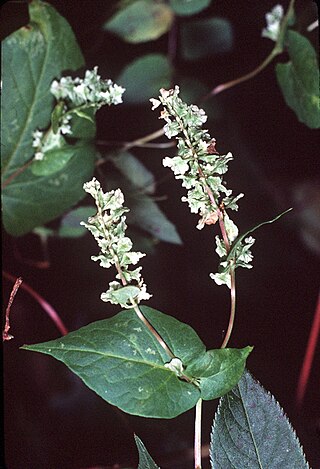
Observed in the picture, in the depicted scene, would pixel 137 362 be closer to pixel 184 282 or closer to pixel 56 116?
pixel 56 116

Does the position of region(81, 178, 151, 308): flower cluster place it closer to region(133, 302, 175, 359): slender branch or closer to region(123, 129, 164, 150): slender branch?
region(133, 302, 175, 359): slender branch

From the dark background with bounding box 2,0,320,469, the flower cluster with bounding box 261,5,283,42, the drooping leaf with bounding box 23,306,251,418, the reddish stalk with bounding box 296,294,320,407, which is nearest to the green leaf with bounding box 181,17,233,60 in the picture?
the dark background with bounding box 2,0,320,469

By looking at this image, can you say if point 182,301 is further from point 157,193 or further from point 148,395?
point 148,395

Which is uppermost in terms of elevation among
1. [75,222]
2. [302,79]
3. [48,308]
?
[302,79]

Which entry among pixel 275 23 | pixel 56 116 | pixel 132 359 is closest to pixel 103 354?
pixel 132 359

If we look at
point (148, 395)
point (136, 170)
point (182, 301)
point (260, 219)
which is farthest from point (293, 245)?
point (148, 395)

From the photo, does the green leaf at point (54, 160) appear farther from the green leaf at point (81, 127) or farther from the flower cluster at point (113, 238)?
the flower cluster at point (113, 238)
